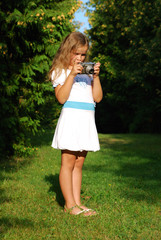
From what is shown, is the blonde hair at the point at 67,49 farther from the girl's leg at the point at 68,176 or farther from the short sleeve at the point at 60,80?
the girl's leg at the point at 68,176

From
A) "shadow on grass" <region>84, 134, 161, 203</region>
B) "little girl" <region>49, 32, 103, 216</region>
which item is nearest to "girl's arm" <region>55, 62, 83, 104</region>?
"little girl" <region>49, 32, 103, 216</region>

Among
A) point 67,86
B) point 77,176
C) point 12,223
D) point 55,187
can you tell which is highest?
point 67,86

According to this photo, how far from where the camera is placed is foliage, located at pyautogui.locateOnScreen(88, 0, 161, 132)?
13.3 metres

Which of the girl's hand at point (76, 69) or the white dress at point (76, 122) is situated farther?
the white dress at point (76, 122)

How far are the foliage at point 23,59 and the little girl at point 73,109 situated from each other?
325cm

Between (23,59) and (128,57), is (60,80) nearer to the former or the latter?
(23,59)

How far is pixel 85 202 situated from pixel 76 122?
4.19 feet

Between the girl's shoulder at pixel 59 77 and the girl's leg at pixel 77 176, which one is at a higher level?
the girl's shoulder at pixel 59 77

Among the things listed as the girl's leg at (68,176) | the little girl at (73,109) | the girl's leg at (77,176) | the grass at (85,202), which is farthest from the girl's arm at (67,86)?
the grass at (85,202)

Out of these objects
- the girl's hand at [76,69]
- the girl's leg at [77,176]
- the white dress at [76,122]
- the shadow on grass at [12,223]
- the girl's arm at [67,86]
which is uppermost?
the girl's hand at [76,69]

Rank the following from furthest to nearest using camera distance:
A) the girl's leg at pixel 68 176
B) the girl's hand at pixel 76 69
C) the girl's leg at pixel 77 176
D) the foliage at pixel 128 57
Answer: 1. the foliage at pixel 128 57
2. the girl's leg at pixel 77 176
3. the girl's leg at pixel 68 176
4. the girl's hand at pixel 76 69

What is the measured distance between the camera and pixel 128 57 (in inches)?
607

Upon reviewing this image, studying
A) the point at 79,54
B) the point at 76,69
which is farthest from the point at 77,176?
the point at 79,54

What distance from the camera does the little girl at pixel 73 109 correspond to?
3.57 meters
